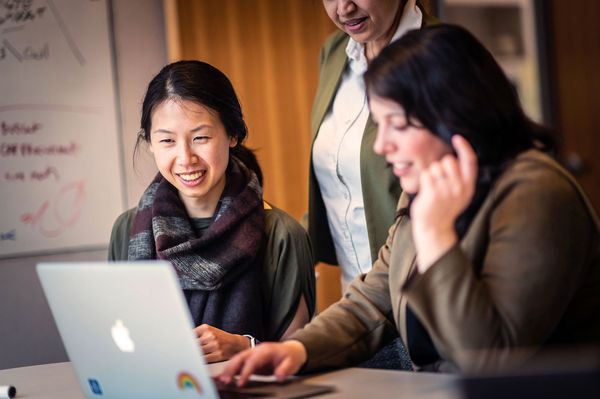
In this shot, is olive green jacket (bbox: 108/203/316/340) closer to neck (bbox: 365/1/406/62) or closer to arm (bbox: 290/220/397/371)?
arm (bbox: 290/220/397/371)

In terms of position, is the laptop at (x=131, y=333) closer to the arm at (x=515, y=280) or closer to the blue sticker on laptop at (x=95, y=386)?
the blue sticker on laptop at (x=95, y=386)

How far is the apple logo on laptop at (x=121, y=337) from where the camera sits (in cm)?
132

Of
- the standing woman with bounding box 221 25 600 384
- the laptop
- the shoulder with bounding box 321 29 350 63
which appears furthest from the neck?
the laptop

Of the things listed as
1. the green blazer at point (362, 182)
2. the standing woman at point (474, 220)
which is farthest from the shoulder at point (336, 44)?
the standing woman at point (474, 220)

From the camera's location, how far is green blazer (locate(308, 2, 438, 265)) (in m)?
2.36

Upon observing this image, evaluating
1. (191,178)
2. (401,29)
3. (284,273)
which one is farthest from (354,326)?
(401,29)

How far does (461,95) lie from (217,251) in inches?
36.1

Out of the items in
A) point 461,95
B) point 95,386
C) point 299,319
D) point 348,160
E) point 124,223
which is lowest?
point 299,319

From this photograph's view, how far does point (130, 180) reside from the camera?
140 inches

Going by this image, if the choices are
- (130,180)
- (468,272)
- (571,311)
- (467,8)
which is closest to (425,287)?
(468,272)

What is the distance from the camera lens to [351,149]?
2.46 m

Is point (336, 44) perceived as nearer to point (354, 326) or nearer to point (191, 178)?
point (191, 178)

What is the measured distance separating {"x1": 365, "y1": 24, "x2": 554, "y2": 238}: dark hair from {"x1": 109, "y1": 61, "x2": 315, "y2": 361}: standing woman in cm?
76

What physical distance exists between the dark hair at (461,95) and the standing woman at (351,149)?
0.86 meters
